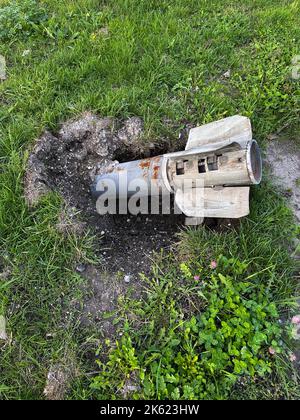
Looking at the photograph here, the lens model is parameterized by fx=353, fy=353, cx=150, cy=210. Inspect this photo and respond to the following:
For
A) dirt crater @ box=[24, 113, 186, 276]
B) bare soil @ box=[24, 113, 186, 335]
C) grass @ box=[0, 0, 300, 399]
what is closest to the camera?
grass @ box=[0, 0, 300, 399]

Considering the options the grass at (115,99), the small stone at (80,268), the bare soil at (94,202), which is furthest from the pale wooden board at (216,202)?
the small stone at (80,268)

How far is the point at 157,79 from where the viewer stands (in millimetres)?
3057

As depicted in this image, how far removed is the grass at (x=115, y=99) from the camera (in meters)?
2.25

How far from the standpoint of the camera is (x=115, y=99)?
2912mm

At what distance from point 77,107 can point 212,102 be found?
1.12 metres

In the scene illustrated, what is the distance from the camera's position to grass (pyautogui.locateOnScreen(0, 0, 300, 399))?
2.25 m

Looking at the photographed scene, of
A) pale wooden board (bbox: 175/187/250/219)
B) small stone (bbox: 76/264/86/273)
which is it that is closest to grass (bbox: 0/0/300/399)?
small stone (bbox: 76/264/86/273)

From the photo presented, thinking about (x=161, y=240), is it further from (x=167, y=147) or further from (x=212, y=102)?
(x=212, y=102)

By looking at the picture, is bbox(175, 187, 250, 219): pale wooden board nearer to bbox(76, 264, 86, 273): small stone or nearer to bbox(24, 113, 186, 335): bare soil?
bbox(24, 113, 186, 335): bare soil

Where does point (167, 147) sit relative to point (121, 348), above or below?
above

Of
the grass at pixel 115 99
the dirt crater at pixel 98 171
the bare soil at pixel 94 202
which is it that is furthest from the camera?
the dirt crater at pixel 98 171

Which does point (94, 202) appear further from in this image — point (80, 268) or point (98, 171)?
point (80, 268)

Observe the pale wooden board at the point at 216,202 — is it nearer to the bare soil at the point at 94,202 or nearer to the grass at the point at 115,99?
the grass at the point at 115,99
